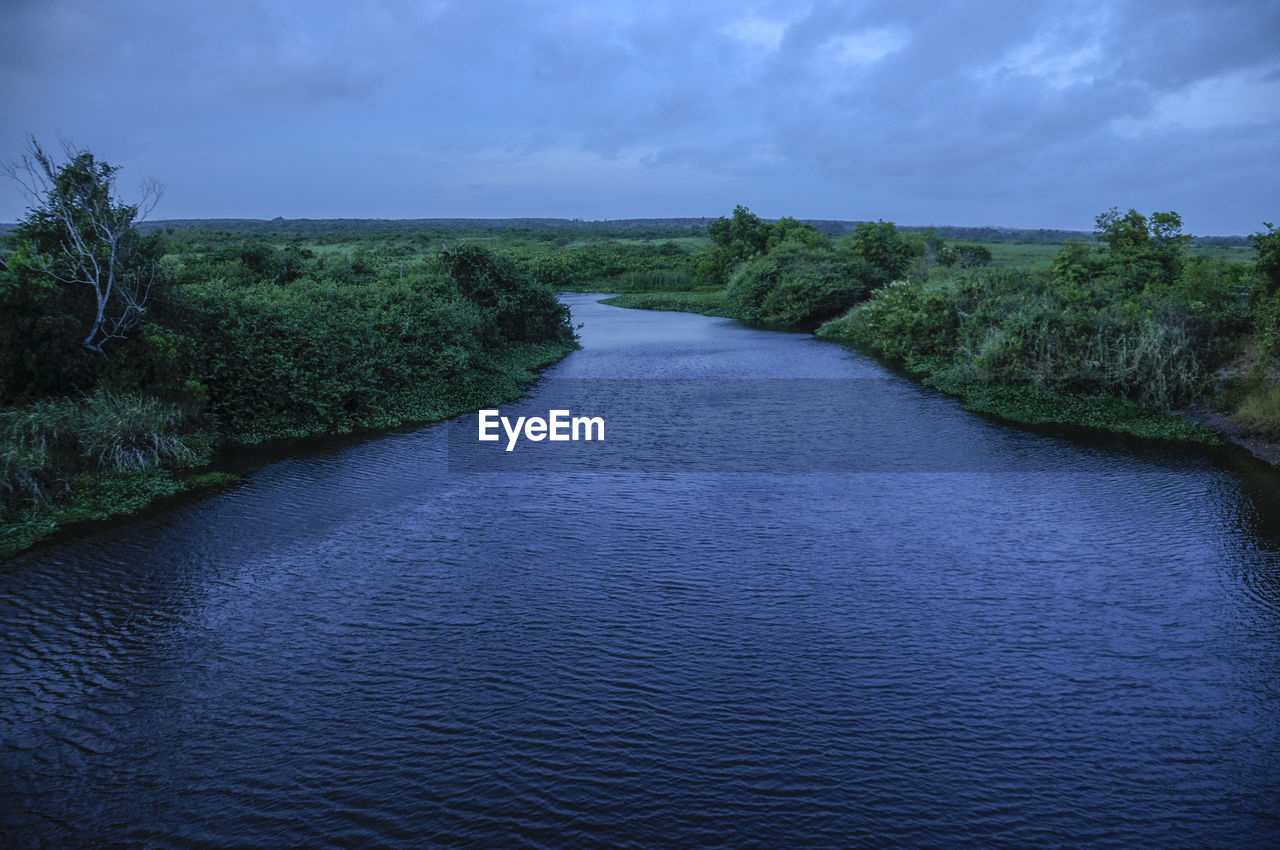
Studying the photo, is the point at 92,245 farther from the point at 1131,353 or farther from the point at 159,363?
the point at 1131,353

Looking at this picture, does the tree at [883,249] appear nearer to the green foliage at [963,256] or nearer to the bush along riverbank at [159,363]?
the green foliage at [963,256]

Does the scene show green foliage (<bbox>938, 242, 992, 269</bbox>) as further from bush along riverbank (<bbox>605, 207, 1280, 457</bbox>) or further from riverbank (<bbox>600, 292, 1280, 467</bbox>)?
riverbank (<bbox>600, 292, 1280, 467</bbox>)

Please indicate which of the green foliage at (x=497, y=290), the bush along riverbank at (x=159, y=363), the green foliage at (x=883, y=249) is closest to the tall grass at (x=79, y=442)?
the bush along riverbank at (x=159, y=363)

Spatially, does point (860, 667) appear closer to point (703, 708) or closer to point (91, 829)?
point (703, 708)

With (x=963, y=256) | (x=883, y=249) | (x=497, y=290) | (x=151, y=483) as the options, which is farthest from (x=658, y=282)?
(x=151, y=483)

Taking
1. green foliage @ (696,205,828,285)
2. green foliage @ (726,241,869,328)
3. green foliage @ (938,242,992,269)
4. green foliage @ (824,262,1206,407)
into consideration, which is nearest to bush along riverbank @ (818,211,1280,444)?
green foliage @ (824,262,1206,407)

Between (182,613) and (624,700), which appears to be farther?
(182,613)

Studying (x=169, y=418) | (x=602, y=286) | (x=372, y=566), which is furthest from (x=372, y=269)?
(x=602, y=286)
